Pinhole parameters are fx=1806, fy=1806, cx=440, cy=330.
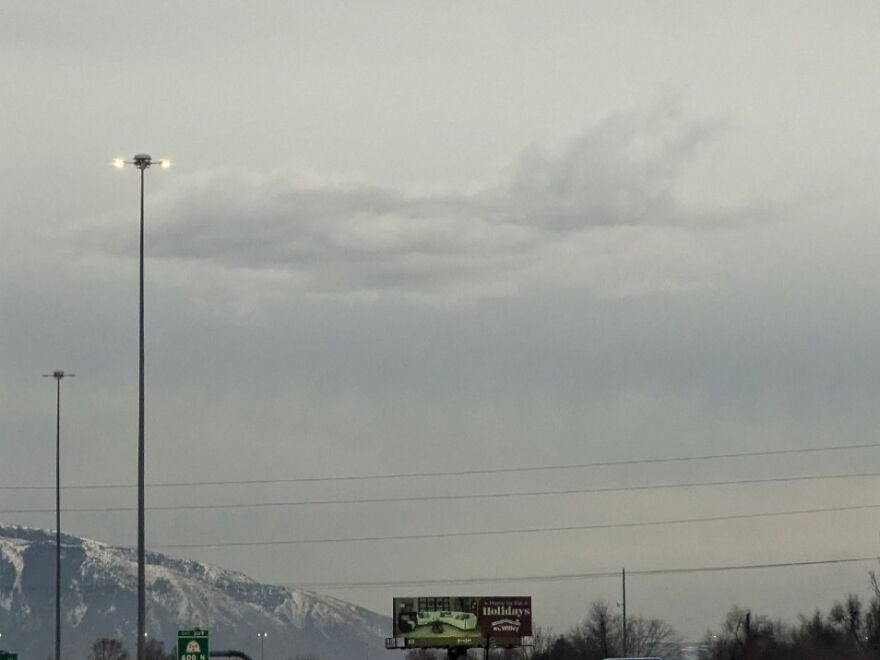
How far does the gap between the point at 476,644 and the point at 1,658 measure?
91.7m

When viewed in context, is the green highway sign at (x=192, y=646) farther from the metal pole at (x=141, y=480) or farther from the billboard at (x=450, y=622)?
the billboard at (x=450, y=622)

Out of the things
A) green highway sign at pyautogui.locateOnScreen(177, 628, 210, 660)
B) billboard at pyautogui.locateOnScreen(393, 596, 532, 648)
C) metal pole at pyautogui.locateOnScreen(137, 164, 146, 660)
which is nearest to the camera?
metal pole at pyautogui.locateOnScreen(137, 164, 146, 660)

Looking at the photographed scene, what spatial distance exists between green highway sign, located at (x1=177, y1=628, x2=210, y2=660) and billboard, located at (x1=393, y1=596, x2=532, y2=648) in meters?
87.5

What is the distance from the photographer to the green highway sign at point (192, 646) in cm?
6050

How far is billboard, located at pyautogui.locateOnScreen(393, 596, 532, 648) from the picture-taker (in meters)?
149

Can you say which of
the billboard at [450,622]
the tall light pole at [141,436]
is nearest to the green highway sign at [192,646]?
the tall light pole at [141,436]

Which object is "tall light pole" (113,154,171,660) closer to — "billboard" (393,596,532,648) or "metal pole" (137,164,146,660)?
"metal pole" (137,164,146,660)

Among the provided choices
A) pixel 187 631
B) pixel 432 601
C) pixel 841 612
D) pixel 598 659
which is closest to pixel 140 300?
pixel 187 631

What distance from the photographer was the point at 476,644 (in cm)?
15062

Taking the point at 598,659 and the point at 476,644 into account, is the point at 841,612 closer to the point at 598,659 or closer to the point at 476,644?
the point at 598,659

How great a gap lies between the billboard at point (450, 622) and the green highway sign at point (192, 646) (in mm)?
87500

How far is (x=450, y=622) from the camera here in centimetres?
15000

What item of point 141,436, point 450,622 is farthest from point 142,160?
point 450,622

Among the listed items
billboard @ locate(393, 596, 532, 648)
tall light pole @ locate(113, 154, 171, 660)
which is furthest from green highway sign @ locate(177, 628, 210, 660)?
billboard @ locate(393, 596, 532, 648)
